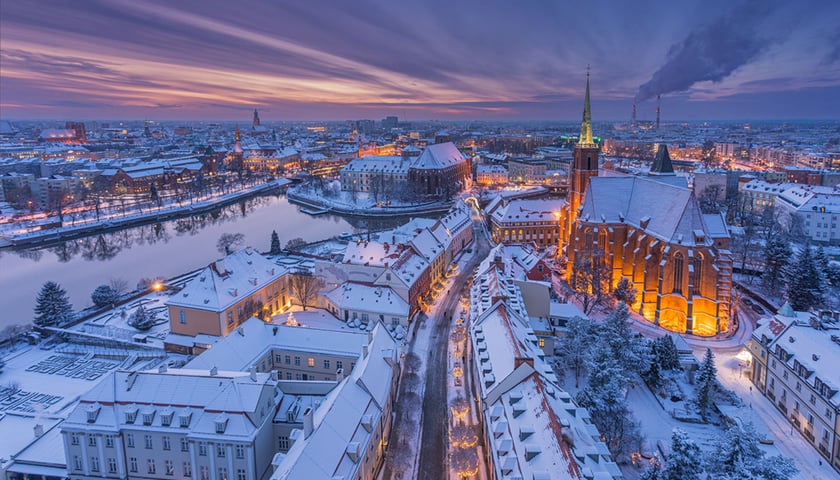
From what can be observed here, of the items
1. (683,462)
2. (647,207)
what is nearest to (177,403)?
(683,462)

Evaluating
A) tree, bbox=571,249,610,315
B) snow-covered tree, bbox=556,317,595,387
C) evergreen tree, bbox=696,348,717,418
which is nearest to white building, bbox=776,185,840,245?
tree, bbox=571,249,610,315

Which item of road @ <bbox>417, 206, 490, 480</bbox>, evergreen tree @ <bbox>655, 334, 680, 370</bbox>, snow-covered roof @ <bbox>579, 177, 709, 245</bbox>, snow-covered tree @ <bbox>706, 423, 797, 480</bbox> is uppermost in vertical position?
snow-covered roof @ <bbox>579, 177, 709, 245</bbox>

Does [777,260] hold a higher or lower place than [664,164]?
lower

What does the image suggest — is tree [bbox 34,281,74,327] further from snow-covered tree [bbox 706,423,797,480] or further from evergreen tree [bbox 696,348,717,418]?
evergreen tree [bbox 696,348,717,418]

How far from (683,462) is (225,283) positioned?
26.2m

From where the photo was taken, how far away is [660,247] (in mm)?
35000

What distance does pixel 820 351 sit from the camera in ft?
75.0

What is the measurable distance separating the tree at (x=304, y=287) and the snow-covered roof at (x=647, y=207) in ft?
70.0

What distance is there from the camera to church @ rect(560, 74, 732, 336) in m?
32.9

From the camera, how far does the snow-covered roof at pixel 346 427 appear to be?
15.2 meters

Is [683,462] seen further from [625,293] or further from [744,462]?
[625,293]

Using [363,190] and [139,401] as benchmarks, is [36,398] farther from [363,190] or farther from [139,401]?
[363,190]

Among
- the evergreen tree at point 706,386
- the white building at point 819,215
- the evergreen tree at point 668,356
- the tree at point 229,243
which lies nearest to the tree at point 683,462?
the evergreen tree at point 706,386

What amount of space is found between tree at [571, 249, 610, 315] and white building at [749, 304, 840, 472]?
1068 centimetres
